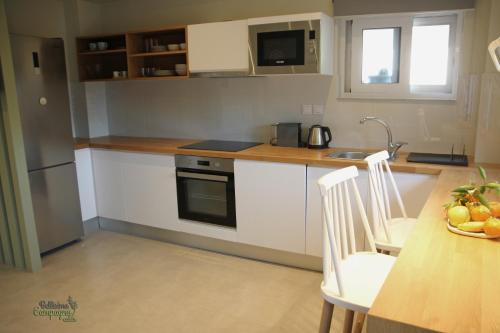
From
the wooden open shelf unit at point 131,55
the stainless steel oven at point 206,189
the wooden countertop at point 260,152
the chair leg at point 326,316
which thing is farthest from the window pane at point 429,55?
the chair leg at point 326,316

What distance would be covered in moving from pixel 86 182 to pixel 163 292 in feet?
5.11

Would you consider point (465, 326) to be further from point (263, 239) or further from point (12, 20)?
point (12, 20)

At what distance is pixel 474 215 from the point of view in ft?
4.88

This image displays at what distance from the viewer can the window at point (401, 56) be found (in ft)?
9.23

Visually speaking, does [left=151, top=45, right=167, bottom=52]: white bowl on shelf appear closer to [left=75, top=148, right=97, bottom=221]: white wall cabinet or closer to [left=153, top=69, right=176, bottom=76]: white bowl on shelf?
[left=153, top=69, right=176, bottom=76]: white bowl on shelf

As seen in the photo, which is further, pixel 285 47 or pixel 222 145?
pixel 222 145

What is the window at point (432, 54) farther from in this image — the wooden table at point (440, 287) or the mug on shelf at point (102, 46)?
the mug on shelf at point (102, 46)

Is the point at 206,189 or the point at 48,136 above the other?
the point at 48,136

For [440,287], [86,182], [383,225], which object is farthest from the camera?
[86,182]

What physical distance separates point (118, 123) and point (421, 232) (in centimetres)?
352

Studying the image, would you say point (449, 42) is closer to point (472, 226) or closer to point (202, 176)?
point (472, 226)

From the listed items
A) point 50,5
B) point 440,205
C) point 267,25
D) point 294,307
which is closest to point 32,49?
point 50,5

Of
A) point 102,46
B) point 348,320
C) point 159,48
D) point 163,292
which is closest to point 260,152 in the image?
point 163,292

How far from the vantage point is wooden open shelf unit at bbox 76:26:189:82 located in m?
3.59
